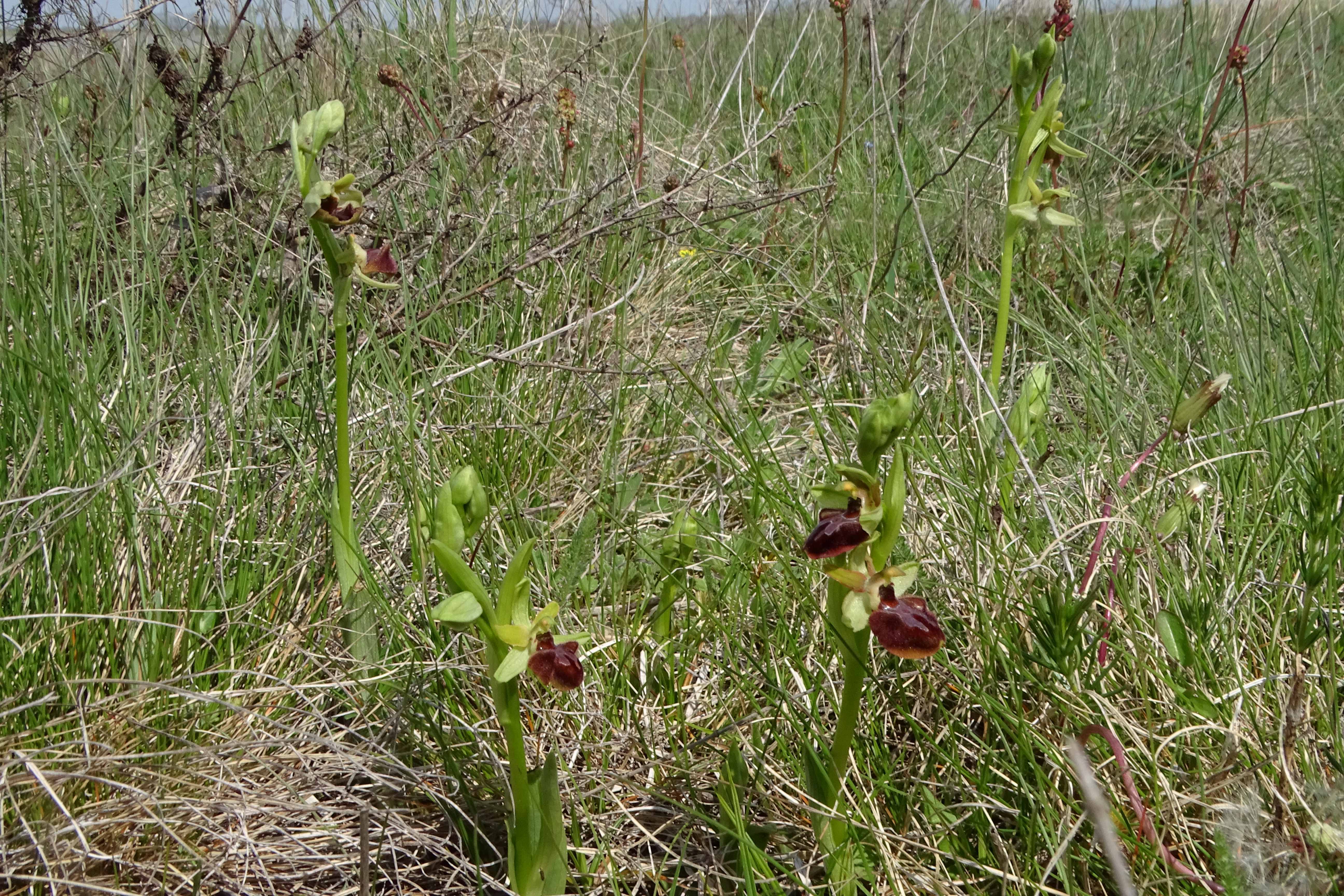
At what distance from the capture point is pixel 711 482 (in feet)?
6.87

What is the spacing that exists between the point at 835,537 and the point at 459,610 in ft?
1.25

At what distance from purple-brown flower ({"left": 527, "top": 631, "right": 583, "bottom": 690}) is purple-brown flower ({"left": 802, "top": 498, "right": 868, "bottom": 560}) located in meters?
0.27

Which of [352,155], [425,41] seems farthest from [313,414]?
[425,41]

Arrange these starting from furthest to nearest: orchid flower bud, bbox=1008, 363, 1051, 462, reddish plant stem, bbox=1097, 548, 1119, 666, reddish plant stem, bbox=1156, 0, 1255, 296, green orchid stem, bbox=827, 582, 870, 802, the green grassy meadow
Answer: reddish plant stem, bbox=1156, 0, 1255, 296 < orchid flower bud, bbox=1008, 363, 1051, 462 < reddish plant stem, bbox=1097, 548, 1119, 666 < the green grassy meadow < green orchid stem, bbox=827, 582, 870, 802

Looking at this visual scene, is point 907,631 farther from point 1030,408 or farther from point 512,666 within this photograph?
point 1030,408

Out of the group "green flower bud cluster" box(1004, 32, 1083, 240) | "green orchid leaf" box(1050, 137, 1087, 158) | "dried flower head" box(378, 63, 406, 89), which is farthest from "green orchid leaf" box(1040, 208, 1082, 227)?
"dried flower head" box(378, 63, 406, 89)

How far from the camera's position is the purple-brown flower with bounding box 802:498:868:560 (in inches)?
40.8

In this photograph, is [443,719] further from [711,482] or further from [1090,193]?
[1090,193]

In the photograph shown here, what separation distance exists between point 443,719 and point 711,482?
84 cm

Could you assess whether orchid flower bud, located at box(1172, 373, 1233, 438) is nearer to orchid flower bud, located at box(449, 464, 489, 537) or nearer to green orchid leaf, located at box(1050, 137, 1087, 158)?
green orchid leaf, located at box(1050, 137, 1087, 158)

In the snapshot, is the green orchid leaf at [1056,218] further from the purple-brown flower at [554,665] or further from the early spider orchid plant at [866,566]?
the purple-brown flower at [554,665]

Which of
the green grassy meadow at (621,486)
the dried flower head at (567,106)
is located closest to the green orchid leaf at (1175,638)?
the green grassy meadow at (621,486)

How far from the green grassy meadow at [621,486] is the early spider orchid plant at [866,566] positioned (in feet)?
0.45

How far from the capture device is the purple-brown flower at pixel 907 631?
105 cm
